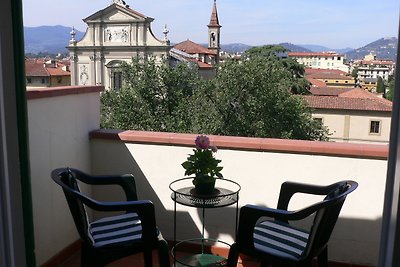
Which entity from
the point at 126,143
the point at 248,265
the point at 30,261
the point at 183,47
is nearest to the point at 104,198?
the point at 126,143

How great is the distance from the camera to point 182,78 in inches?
500

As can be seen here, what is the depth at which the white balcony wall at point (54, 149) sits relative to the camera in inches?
80.0

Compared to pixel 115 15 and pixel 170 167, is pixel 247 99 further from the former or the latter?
pixel 115 15

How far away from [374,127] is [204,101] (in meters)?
14.4

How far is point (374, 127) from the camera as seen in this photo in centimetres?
2233

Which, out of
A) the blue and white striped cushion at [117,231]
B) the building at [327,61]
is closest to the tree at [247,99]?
the blue and white striped cushion at [117,231]

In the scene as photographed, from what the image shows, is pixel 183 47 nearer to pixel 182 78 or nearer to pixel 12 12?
pixel 182 78

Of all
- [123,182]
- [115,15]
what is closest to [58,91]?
[123,182]

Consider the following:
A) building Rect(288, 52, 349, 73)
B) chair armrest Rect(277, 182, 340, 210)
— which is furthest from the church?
building Rect(288, 52, 349, 73)

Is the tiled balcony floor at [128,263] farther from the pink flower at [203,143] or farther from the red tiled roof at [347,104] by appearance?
the red tiled roof at [347,104]

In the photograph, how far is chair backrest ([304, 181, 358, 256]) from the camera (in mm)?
1568

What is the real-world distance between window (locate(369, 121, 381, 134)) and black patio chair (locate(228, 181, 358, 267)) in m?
22.3

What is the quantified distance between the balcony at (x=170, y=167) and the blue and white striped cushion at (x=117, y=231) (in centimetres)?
43

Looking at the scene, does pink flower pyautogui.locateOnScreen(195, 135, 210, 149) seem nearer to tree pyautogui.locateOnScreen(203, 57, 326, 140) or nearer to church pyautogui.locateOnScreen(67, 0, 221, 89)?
tree pyautogui.locateOnScreen(203, 57, 326, 140)
